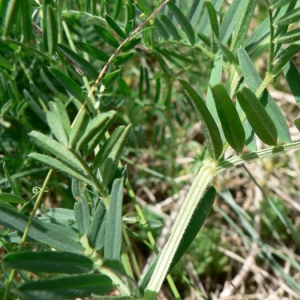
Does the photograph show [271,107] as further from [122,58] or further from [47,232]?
[47,232]

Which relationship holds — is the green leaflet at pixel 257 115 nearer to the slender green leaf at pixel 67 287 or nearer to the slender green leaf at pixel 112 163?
the slender green leaf at pixel 112 163

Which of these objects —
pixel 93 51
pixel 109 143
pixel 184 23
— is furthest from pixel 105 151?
pixel 184 23

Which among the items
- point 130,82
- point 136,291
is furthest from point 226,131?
point 130,82

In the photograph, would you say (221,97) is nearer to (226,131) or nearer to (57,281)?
(226,131)

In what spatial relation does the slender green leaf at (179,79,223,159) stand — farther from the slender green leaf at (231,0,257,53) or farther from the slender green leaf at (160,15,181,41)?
the slender green leaf at (160,15,181,41)

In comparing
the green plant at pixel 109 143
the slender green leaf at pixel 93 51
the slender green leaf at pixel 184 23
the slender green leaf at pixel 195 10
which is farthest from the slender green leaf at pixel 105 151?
the slender green leaf at pixel 195 10
